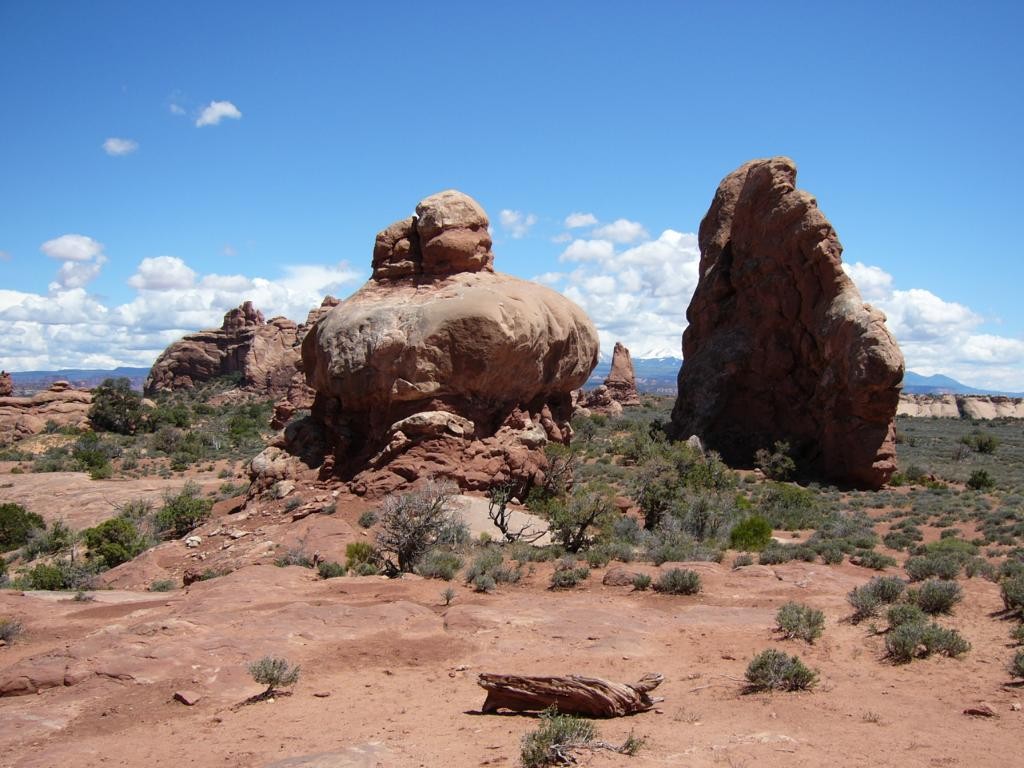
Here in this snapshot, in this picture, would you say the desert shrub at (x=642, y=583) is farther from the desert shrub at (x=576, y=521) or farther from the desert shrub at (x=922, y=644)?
the desert shrub at (x=922, y=644)

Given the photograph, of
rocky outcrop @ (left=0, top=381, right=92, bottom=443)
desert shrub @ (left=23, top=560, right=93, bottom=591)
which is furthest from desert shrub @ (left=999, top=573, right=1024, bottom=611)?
rocky outcrop @ (left=0, top=381, right=92, bottom=443)

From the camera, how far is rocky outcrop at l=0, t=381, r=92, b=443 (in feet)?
132

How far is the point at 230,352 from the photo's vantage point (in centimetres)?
6675

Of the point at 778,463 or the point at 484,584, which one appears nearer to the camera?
the point at 484,584

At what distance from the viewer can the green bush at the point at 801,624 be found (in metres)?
9.30

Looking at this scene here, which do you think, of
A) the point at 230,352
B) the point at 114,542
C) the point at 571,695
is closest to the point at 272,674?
the point at 571,695

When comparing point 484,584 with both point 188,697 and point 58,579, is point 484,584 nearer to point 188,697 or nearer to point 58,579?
point 188,697

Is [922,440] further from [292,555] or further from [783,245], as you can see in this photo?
[292,555]

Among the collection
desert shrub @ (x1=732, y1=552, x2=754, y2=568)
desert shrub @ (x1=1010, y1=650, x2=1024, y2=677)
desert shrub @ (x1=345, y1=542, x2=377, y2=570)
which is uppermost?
desert shrub @ (x1=1010, y1=650, x2=1024, y2=677)

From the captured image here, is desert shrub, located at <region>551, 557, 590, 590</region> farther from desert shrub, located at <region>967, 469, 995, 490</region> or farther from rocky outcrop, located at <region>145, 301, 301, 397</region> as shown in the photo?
rocky outcrop, located at <region>145, 301, 301, 397</region>

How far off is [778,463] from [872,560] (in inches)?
525

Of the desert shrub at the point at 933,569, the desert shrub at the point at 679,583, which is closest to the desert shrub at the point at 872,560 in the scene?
the desert shrub at the point at 933,569

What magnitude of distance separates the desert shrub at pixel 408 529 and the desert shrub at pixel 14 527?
11.9 metres

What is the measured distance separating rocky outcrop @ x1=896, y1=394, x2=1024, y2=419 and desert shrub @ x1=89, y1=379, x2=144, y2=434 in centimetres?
6149
